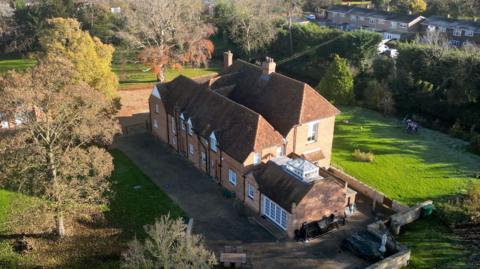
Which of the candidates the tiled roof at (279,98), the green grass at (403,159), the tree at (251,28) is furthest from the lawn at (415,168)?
the tree at (251,28)

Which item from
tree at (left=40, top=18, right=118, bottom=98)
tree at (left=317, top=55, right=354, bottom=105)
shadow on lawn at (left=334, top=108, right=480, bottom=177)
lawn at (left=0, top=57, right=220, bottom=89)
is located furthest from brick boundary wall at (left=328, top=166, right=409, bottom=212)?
lawn at (left=0, top=57, right=220, bottom=89)

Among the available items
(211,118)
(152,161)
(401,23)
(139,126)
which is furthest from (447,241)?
(401,23)

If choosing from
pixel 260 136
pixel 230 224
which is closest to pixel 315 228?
pixel 230 224

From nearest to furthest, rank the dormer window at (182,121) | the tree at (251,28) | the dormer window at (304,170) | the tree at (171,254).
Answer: the tree at (171,254) → the dormer window at (304,170) → the dormer window at (182,121) → the tree at (251,28)

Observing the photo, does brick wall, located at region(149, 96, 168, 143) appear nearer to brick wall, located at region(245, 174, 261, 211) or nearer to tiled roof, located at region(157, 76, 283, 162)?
tiled roof, located at region(157, 76, 283, 162)

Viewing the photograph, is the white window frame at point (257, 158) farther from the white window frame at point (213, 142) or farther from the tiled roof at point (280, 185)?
the white window frame at point (213, 142)
